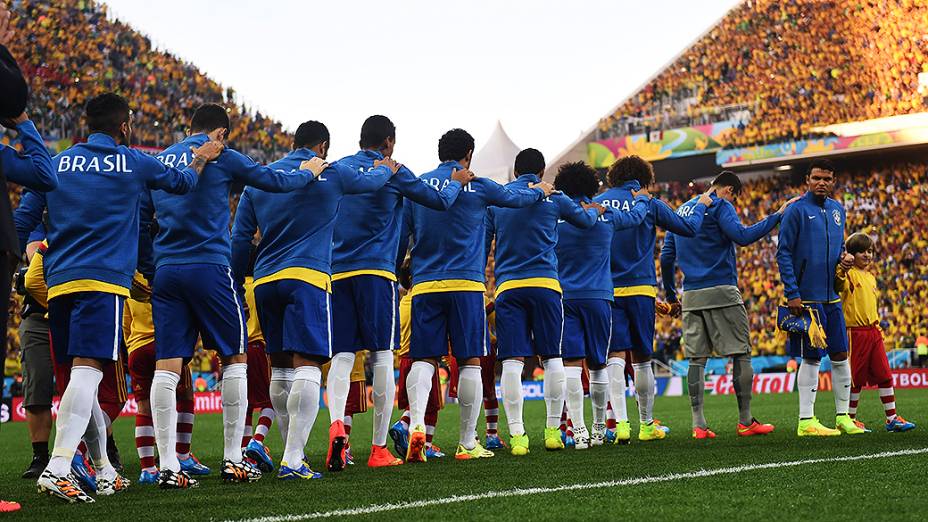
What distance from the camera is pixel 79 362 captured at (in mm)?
5848

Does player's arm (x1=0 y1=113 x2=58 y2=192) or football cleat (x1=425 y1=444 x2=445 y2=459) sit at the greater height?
player's arm (x1=0 y1=113 x2=58 y2=192)

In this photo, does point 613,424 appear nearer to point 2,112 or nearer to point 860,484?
point 860,484

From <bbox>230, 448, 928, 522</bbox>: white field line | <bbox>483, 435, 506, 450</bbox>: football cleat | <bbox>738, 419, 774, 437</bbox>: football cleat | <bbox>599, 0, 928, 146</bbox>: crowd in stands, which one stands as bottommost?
<bbox>483, 435, 506, 450</bbox>: football cleat

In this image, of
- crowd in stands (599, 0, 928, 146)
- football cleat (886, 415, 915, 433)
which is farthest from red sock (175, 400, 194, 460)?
crowd in stands (599, 0, 928, 146)

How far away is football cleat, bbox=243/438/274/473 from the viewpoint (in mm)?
7328

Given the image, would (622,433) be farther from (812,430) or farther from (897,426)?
(897,426)

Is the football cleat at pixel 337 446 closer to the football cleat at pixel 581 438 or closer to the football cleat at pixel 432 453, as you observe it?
the football cleat at pixel 432 453

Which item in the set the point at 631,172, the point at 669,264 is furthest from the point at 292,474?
the point at 669,264

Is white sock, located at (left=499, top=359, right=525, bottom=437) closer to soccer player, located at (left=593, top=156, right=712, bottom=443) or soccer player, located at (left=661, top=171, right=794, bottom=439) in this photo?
soccer player, located at (left=593, top=156, right=712, bottom=443)

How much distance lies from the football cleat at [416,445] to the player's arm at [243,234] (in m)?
1.62

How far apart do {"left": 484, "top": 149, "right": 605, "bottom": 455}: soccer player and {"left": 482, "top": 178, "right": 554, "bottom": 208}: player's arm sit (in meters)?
0.17

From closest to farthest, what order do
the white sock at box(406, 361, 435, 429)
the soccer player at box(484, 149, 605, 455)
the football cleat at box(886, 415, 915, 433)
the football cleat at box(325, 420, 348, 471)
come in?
1. the football cleat at box(325, 420, 348, 471)
2. the white sock at box(406, 361, 435, 429)
3. the soccer player at box(484, 149, 605, 455)
4. the football cleat at box(886, 415, 915, 433)

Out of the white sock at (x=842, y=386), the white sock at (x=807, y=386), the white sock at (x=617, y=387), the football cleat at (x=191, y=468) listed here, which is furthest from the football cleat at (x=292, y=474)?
the white sock at (x=842, y=386)

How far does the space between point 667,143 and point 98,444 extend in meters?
33.1
